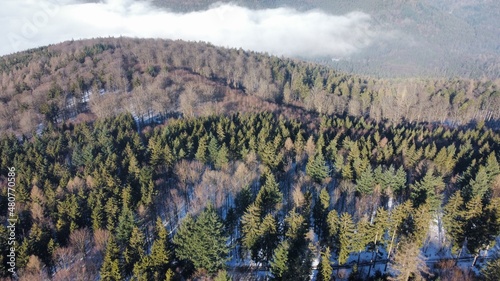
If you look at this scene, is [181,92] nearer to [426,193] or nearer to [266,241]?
[266,241]

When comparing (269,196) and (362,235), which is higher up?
(269,196)

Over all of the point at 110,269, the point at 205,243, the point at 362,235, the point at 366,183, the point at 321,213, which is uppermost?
the point at 366,183

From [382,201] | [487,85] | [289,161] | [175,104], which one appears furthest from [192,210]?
[487,85]

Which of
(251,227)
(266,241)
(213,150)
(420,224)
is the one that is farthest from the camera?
(213,150)

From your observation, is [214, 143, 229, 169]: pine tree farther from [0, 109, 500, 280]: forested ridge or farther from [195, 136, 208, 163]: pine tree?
[195, 136, 208, 163]: pine tree

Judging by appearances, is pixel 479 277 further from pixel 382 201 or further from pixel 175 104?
pixel 175 104

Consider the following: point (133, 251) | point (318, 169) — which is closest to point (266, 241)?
point (133, 251)
